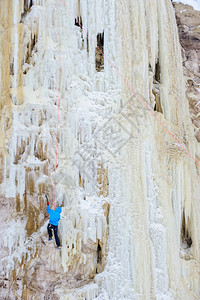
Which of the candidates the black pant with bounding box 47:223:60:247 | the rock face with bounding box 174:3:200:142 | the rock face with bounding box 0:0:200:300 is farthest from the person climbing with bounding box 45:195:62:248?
the rock face with bounding box 174:3:200:142

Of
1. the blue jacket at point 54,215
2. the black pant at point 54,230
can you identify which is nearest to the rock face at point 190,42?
the blue jacket at point 54,215

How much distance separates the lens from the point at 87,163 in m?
6.71

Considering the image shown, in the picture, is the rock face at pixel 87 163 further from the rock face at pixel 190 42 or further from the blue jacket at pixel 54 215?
the rock face at pixel 190 42

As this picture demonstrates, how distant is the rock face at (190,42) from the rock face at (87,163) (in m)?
2.72

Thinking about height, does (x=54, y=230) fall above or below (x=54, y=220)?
below

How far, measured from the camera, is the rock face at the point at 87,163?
20.3 ft

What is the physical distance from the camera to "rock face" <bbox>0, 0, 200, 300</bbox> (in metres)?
6.20

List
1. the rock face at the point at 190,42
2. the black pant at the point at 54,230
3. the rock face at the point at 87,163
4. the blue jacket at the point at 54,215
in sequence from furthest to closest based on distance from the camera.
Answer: the rock face at the point at 190,42
the rock face at the point at 87,163
the black pant at the point at 54,230
the blue jacket at the point at 54,215

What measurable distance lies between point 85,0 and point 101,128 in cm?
291

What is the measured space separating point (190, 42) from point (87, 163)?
6254 mm

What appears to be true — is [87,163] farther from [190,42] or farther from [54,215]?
[190,42]

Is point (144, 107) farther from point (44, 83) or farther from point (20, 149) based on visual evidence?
point (20, 149)

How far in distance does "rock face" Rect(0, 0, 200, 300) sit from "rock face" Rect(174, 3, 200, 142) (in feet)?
8.93

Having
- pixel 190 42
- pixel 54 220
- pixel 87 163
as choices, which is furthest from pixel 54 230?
pixel 190 42
